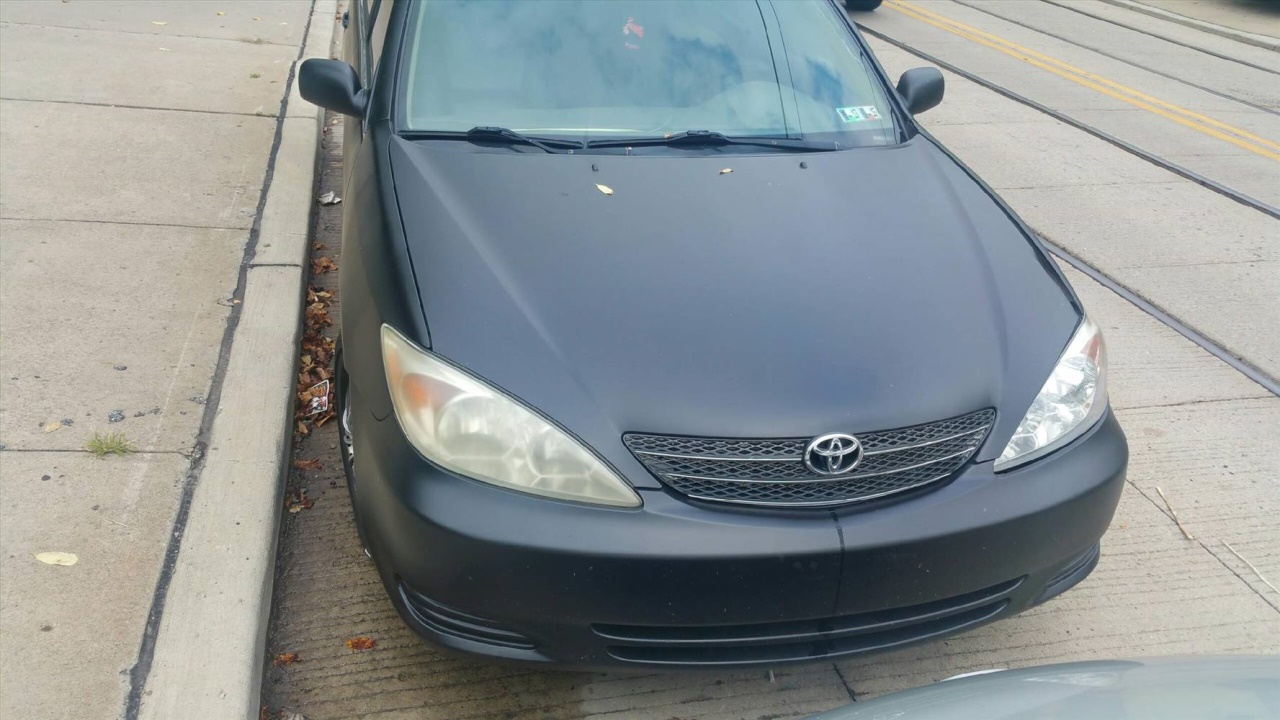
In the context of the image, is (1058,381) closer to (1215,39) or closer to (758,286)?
(758,286)

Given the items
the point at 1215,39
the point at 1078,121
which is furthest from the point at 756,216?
the point at 1215,39

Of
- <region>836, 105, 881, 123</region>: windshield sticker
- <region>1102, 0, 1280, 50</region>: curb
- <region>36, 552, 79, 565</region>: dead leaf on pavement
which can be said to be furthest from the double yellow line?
<region>36, 552, 79, 565</region>: dead leaf on pavement

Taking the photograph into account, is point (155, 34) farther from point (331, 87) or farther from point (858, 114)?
point (858, 114)

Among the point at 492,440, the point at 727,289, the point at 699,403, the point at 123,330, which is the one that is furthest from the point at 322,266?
the point at 699,403

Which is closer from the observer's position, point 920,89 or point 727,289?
Result: point 727,289

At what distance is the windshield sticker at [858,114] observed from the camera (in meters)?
3.56

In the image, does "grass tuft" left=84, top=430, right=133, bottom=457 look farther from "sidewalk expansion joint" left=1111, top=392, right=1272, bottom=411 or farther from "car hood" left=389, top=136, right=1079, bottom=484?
"sidewalk expansion joint" left=1111, top=392, right=1272, bottom=411

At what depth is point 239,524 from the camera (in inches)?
120

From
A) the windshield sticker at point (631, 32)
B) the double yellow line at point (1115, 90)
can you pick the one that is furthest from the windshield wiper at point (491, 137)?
the double yellow line at point (1115, 90)

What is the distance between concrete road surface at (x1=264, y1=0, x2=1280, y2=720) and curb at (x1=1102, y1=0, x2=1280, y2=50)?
5.16 meters

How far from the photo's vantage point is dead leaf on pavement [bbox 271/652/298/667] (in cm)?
277

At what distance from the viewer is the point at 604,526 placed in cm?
220

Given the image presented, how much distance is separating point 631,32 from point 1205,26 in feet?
44.9

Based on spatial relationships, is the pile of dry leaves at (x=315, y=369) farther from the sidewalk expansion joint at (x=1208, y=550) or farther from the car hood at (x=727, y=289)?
the sidewalk expansion joint at (x=1208, y=550)
